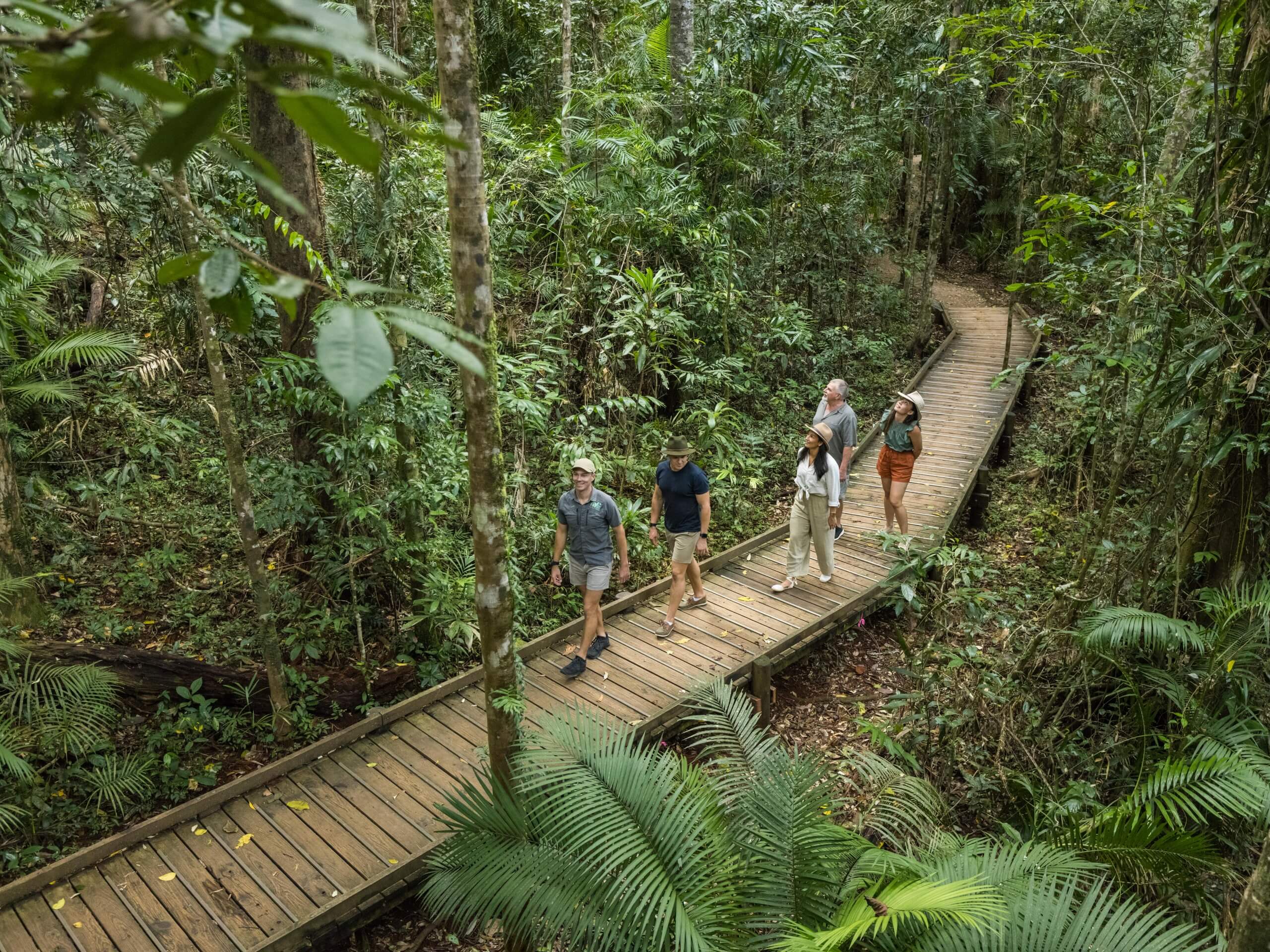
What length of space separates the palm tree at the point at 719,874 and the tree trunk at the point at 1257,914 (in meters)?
0.77

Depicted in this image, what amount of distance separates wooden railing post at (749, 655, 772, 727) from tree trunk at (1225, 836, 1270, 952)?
413 centimetres

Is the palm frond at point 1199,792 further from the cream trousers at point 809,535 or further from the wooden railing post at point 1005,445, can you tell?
the wooden railing post at point 1005,445

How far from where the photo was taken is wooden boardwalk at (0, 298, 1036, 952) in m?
4.47

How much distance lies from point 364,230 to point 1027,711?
20.2 ft

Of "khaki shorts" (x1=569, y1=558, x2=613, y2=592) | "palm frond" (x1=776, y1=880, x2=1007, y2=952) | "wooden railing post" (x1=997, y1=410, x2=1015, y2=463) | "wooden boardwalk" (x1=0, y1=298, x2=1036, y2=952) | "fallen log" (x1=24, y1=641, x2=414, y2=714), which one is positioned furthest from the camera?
"wooden railing post" (x1=997, y1=410, x2=1015, y2=463)

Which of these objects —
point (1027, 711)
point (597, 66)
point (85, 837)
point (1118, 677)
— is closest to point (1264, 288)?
point (1118, 677)

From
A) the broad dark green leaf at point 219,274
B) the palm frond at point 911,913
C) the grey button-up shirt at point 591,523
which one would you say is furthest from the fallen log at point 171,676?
the broad dark green leaf at point 219,274

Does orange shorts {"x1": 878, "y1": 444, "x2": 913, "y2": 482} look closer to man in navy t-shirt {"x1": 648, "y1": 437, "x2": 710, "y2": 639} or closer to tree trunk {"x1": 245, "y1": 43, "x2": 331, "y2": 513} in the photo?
man in navy t-shirt {"x1": 648, "y1": 437, "x2": 710, "y2": 639}

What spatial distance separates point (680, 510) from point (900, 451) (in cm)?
317

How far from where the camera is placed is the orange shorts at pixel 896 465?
873 centimetres

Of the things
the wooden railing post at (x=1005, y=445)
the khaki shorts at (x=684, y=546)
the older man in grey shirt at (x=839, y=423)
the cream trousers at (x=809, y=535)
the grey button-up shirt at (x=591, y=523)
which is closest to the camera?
the grey button-up shirt at (x=591, y=523)

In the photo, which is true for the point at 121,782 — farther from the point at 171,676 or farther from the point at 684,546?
the point at 684,546

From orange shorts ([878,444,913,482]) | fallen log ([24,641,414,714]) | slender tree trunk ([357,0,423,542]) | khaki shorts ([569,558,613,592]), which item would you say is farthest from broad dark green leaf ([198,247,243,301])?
orange shorts ([878,444,913,482])

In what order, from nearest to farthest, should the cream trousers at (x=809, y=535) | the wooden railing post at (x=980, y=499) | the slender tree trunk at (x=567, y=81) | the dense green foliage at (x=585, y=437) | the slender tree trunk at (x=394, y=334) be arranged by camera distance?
the dense green foliage at (x=585, y=437) → the slender tree trunk at (x=394, y=334) → the cream trousers at (x=809, y=535) → the slender tree trunk at (x=567, y=81) → the wooden railing post at (x=980, y=499)
